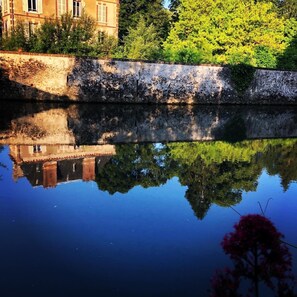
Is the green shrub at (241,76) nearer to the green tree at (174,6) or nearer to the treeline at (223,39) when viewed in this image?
the treeline at (223,39)

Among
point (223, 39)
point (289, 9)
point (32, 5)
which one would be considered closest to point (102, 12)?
point (32, 5)

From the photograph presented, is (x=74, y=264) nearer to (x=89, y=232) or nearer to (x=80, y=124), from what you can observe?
(x=89, y=232)

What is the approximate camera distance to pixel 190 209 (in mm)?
6820

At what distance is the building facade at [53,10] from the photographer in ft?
110

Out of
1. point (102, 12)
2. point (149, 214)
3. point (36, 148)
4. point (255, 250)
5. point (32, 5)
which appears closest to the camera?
point (255, 250)

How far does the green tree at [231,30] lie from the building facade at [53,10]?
29.2 ft

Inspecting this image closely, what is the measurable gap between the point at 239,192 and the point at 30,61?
17.1 meters

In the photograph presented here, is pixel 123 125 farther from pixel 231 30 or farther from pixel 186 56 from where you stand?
pixel 231 30

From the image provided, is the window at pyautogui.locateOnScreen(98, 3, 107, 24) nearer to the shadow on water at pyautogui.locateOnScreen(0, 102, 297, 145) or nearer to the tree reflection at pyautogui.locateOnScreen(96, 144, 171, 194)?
the shadow on water at pyautogui.locateOnScreen(0, 102, 297, 145)

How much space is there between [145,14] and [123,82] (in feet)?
88.9

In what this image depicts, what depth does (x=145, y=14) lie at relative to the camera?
46.2 meters

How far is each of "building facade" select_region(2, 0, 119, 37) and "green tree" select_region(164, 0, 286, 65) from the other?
8.89 meters

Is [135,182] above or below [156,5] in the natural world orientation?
below

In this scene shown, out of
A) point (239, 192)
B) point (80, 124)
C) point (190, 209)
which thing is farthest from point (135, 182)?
point (80, 124)
